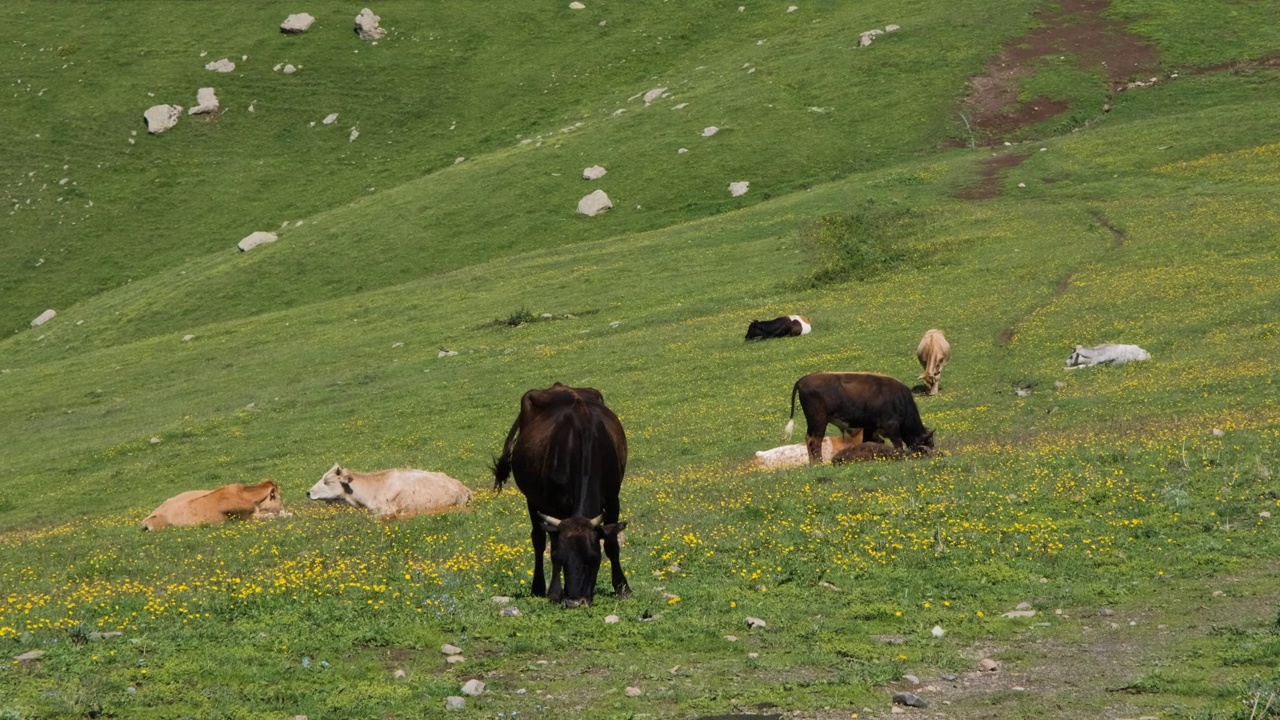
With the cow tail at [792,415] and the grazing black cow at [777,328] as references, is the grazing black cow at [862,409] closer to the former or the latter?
the cow tail at [792,415]

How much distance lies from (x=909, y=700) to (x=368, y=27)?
92.6 m

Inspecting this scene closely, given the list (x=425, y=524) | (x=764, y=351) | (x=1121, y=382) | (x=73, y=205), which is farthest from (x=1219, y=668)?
(x=73, y=205)

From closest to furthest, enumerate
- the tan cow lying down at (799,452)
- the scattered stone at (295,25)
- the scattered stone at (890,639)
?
the scattered stone at (890,639) < the tan cow lying down at (799,452) < the scattered stone at (295,25)

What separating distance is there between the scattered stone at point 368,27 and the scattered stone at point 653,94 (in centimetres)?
2445

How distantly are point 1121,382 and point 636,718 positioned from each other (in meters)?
25.3

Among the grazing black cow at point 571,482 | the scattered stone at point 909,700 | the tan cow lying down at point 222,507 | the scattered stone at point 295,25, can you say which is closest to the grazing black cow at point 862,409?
the tan cow lying down at point 222,507

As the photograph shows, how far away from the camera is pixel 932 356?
1432 inches

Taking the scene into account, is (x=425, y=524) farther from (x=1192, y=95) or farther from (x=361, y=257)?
(x=1192, y=95)

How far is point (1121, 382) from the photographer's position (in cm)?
3294

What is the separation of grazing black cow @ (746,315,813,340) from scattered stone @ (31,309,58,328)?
1773 inches

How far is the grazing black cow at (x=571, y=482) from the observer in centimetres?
1436

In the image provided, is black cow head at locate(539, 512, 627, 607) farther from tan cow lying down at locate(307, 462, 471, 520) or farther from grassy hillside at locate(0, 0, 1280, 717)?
tan cow lying down at locate(307, 462, 471, 520)

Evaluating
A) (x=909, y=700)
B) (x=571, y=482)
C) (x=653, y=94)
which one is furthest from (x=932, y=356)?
(x=653, y=94)

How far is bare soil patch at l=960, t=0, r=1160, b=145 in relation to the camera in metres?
72.9
